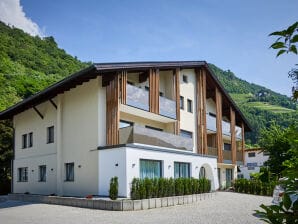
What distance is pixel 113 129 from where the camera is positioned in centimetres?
2031

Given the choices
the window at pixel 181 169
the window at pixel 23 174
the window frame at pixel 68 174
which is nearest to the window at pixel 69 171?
the window frame at pixel 68 174

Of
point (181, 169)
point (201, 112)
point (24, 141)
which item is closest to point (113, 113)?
point (181, 169)

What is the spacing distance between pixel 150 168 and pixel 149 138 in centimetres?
187

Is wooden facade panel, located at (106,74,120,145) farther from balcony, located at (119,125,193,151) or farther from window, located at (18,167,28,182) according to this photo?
window, located at (18,167,28,182)

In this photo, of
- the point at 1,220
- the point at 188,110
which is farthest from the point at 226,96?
the point at 1,220

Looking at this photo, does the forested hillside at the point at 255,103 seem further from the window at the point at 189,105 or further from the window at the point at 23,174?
the window at the point at 23,174

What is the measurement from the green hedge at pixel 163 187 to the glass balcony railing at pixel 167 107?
5.19 meters

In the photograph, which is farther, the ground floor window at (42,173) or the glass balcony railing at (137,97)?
the ground floor window at (42,173)

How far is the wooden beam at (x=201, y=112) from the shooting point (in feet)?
95.9

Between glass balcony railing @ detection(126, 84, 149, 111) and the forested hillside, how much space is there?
67.4 metres

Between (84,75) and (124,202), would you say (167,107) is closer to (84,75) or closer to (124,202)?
(84,75)

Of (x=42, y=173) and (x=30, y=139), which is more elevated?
(x=30, y=139)

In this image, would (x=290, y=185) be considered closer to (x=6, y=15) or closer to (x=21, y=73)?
(x=21, y=73)

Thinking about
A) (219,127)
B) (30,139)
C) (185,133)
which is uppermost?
(219,127)
